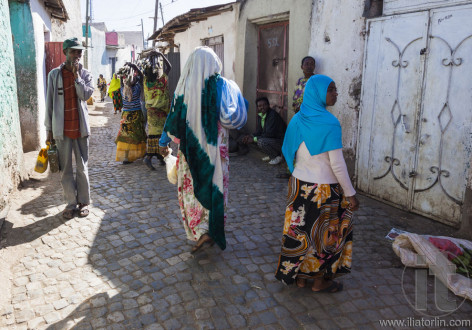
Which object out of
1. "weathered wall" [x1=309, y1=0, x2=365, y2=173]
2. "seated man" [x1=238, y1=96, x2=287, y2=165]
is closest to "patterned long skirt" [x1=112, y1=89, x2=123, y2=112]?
"seated man" [x1=238, y1=96, x2=287, y2=165]

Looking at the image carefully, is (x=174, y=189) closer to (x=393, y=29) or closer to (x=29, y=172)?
(x=29, y=172)

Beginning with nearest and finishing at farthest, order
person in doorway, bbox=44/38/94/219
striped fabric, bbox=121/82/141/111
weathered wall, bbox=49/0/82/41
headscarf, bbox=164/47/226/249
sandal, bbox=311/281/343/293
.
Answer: sandal, bbox=311/281/343/293 → headscarf, bbox=164/47/226/249 → person in doorway, bbox=44/38/94/219 → striped fabric, bbox=121/82/141/111 → weathered wall, bbox=49/0/82/41

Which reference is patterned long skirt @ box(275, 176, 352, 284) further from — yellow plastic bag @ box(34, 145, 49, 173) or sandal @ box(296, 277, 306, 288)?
yellow plastic bag @ box(34, 145, 49, 173)

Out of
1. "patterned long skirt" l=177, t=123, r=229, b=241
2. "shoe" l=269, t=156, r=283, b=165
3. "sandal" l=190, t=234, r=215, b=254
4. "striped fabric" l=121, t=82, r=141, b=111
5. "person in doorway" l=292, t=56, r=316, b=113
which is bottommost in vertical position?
"sandal" l=190, t=234, r=215, b=254

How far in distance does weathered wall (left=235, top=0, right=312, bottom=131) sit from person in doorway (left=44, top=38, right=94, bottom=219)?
373cm

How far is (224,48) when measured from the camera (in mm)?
9438

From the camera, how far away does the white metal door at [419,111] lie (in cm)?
423

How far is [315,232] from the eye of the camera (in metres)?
2.99

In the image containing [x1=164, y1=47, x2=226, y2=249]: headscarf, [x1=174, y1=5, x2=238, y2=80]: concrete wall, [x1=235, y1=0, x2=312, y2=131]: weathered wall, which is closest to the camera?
[x1=164, y1=47, x2=226, y2=249]: headscarf

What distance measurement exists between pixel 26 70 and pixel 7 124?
2.56m

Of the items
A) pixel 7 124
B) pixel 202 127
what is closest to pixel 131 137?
pixel 7 124

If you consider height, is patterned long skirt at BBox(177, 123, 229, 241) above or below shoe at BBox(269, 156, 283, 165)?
above

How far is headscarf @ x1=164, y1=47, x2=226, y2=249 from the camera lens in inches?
137

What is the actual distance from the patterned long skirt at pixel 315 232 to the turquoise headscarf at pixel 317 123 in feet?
1.04
